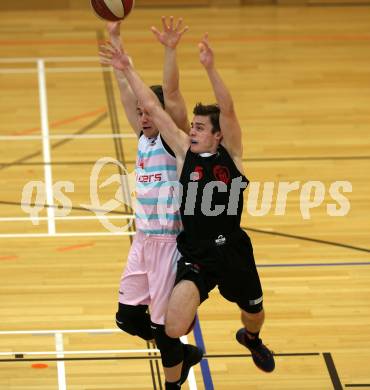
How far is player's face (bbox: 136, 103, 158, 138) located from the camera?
7.20 meters

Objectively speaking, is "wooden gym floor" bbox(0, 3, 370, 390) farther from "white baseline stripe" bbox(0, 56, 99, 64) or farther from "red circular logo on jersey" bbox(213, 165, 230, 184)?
"red circular logo on jersey" bbox(213, 165, 230, 184)

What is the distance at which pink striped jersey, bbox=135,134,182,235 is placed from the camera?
7.19 metres

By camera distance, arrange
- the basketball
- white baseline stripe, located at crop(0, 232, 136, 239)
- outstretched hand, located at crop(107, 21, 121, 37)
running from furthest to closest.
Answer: white baseline stripe, located at crop(0, 232, 136, 239), the basketball, outstretched hand, located at crop(107, 21, 121, 37)

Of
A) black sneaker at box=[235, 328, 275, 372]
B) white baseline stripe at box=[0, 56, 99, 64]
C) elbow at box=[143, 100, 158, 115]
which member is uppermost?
elbow at box=[143, 100, 158, 115]

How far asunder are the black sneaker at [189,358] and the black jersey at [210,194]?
1066 millimetres

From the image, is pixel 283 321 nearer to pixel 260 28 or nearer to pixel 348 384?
pixel 348 384

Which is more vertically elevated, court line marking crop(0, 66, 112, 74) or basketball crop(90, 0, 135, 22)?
basketball crop(90, 0, 135, 22)

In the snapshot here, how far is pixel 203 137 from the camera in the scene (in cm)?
703

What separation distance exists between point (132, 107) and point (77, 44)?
10.1 metres

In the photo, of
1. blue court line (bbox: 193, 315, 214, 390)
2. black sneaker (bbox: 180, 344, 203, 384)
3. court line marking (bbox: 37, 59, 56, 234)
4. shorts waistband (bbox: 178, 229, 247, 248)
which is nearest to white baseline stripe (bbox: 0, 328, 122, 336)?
blue court line (bbox: 193, 315, 214, 390)

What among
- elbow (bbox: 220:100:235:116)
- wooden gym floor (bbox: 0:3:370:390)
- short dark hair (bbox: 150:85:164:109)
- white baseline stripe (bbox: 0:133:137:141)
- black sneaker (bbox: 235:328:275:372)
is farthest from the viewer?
white baseline stripe (bbox: 0:133:137:141)

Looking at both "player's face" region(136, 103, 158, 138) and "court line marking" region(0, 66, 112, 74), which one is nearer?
"player's face" region(136, 103, 158, 138)

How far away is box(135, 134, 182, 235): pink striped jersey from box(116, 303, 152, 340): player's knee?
0.66m

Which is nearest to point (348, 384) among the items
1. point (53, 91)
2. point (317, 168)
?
point (317, 168)
